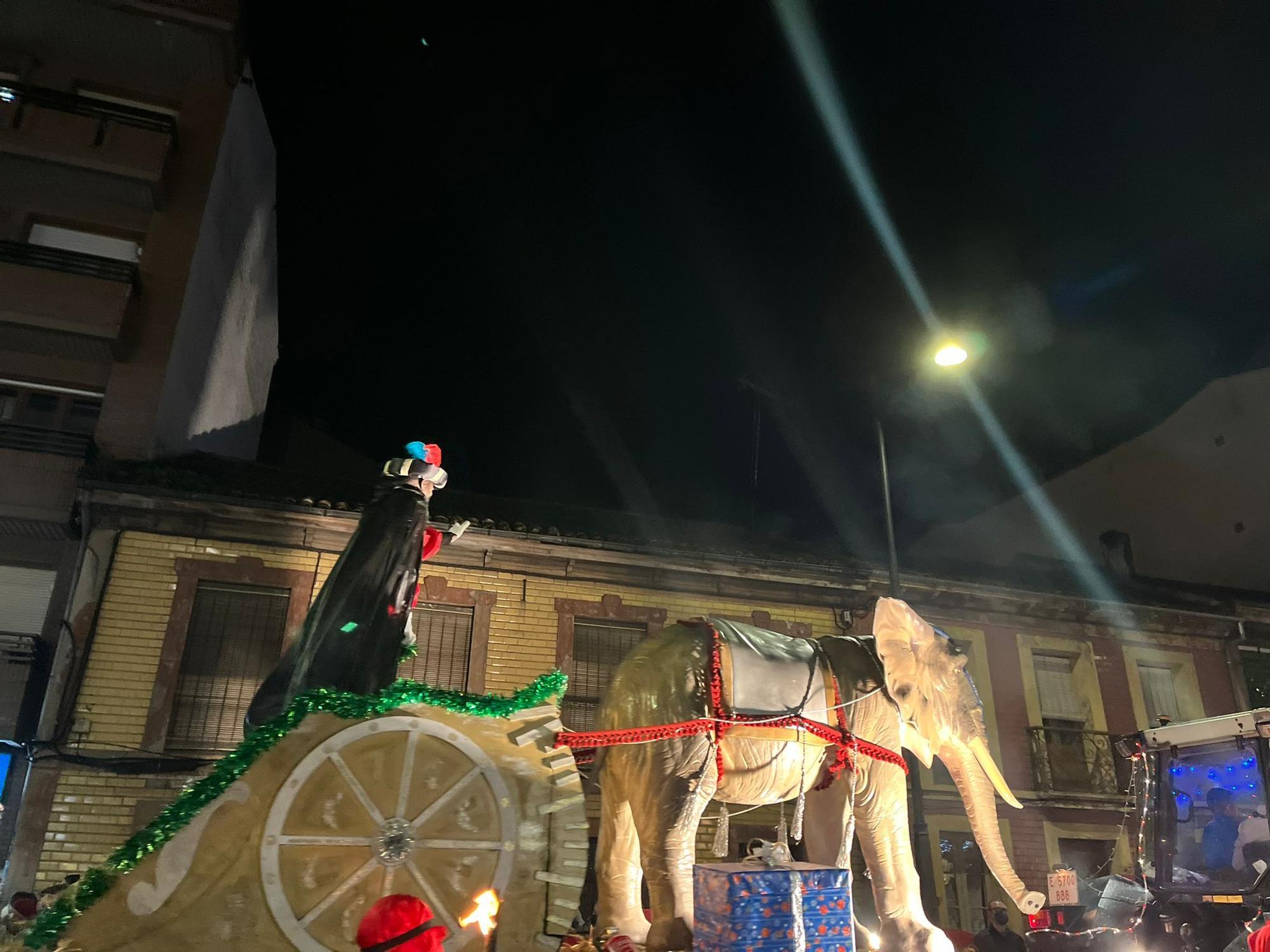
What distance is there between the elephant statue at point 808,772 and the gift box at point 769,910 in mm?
480

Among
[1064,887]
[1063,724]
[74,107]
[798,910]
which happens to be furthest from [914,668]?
[74,107]

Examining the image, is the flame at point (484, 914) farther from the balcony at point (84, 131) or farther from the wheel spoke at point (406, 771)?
the balcony at point (84, 131)

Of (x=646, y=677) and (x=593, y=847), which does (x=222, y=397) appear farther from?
(x=646, y=677)

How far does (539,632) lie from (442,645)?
1.43 metres

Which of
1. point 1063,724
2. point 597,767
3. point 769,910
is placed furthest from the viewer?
point 1063,724

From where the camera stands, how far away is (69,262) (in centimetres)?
1417

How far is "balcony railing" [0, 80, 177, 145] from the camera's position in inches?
587

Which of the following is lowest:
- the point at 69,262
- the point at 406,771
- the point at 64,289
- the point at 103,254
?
the point at 406,771

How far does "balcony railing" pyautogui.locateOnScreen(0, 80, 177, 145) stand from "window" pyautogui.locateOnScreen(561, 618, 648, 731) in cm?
1169

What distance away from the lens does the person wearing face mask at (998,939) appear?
823 cm

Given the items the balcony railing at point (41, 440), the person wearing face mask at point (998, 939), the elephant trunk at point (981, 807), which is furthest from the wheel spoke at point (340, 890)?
the balcony railing at point (41, 440)

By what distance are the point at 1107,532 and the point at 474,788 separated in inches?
761

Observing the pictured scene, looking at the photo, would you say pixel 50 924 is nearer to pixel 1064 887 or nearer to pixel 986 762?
pixel 986 762

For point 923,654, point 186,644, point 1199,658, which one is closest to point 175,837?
point 923,654
